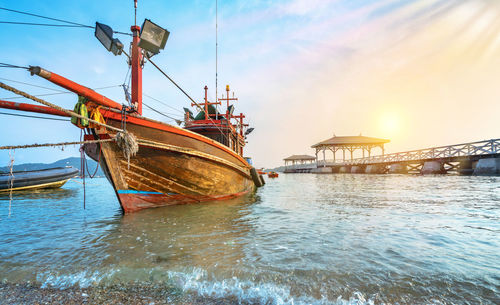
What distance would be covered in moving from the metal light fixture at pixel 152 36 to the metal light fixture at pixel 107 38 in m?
1.10

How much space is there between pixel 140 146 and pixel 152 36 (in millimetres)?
2751

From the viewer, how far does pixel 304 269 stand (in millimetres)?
2549

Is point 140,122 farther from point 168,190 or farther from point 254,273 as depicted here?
point 254,273

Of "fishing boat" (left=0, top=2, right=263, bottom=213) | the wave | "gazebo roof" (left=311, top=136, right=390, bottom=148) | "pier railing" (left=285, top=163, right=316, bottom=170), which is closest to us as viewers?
the wave

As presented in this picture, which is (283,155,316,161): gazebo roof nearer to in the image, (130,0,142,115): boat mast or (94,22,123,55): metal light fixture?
(130,0,142,115): boat mast

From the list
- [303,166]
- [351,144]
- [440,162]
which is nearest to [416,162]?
[440,162]

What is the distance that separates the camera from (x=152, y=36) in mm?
5059

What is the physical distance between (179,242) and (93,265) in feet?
3.93

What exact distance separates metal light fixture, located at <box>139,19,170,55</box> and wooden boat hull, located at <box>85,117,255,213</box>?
182cm

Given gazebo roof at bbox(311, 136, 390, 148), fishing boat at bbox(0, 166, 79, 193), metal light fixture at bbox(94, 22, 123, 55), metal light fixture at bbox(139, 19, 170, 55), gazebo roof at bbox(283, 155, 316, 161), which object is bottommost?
fishing boat at bbox(0, 166, 79, 193)

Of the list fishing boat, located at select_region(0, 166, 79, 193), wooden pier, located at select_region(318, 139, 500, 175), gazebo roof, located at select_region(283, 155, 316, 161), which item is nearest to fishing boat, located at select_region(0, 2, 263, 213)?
fishing boat, located at select_region(0, 166, 79, 193)

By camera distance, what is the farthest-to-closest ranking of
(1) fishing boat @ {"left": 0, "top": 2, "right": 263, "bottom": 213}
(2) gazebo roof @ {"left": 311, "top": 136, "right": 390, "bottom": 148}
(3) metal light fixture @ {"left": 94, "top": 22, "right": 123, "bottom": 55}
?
(2) gazebo roof @ {"left": 311, "top": 136, "right": 390, "bottom": 148} → (3) metal light fixture @ {"left": 94, "top": 22, "right": 123, "bottom": 55} → (1) fishing boat @ {"left": 0, "top": 2, "right": 263, "bottom": 213}

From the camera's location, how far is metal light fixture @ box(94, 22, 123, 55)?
546cm

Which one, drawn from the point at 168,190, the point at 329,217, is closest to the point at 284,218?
the point at 329,217
